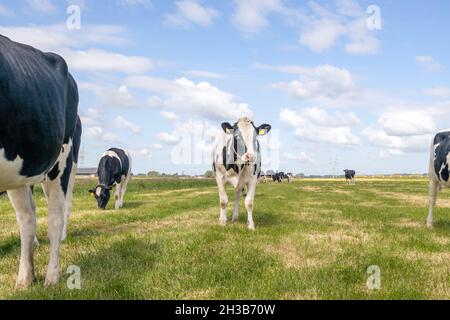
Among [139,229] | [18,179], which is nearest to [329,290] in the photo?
[18,179]

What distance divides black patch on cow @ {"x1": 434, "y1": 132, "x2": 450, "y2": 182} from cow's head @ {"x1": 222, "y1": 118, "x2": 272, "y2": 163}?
14.2ft

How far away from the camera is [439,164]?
10906mm

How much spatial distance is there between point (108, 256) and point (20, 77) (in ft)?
11.6

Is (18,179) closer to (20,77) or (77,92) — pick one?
(20,77)

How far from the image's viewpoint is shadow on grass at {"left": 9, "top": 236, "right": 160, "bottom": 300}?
15.3 ft

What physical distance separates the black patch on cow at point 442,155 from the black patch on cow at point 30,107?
29.8 ft

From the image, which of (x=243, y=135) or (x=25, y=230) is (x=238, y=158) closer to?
(x=243, y=135)

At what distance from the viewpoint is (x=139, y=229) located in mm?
10383

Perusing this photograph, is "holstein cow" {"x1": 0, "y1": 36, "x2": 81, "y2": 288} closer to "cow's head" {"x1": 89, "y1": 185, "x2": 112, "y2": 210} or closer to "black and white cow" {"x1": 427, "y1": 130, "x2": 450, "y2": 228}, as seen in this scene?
"black and white cow" {"x1": 427, "y1": 130, "x2": 450, "y2": 228}

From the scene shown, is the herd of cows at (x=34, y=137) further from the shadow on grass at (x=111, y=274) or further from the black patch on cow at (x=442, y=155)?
the black patch on cow at (x=442, y=155)

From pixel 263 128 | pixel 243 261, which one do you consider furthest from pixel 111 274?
pixel 263 128

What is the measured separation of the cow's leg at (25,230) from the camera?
5.19 m

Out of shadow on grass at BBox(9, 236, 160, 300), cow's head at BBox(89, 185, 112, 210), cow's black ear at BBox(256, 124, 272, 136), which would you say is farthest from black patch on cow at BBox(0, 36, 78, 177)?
cow's head at BBox(89, 185, 112, 210)

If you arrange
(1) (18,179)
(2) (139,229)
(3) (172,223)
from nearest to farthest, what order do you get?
(1) (18,179) < (2) (139,229) < (3) (172,223)
